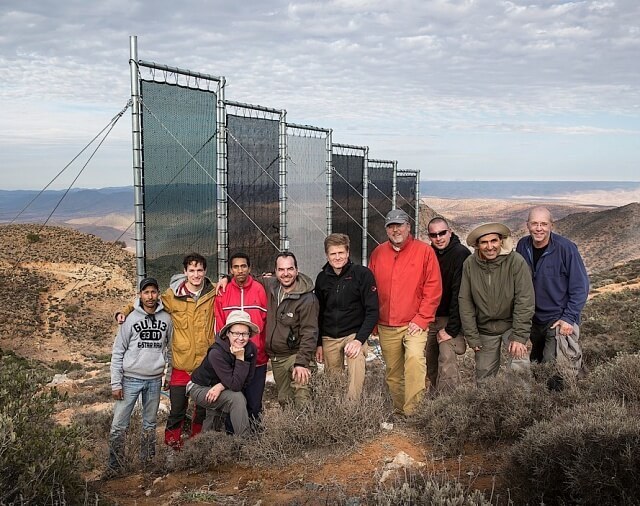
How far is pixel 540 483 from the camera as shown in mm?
3293

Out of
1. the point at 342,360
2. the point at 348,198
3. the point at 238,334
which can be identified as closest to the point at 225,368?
the point at 238,334

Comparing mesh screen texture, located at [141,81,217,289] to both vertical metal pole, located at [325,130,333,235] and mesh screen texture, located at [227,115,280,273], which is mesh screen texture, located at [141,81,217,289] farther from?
vertical metal pole, located at [325,130,333,235]

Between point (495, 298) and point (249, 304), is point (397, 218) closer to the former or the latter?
point (495, 298)

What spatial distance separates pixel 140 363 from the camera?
16.4 feet

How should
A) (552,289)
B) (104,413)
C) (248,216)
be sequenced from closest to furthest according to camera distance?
1. (552,289)
2. (104,413)
3. (248,216)

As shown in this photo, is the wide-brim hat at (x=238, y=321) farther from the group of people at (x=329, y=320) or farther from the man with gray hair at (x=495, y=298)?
the man with gray hair at (x=495, y=298)

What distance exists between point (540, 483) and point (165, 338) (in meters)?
3.13

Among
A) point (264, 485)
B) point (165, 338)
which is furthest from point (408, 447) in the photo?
point (165, 338)

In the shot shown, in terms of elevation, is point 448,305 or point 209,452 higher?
point 448,305

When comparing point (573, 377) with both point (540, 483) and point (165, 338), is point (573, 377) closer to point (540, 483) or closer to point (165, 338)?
point (540, 483)

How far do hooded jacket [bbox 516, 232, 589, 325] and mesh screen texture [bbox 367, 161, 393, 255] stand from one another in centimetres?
765

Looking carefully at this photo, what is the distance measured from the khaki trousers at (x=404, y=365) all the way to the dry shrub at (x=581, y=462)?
1.57 metres

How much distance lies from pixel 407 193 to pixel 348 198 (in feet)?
14.8

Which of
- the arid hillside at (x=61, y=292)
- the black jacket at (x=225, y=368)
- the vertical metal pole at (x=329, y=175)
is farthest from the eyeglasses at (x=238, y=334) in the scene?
the arid hillside at (x=61, y=292)
